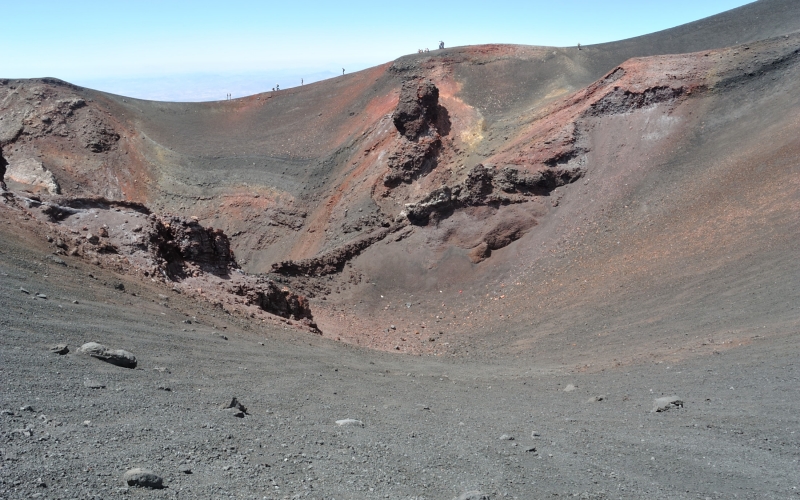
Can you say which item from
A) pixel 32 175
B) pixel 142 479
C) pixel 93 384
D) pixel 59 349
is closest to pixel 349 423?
pixel 93 384

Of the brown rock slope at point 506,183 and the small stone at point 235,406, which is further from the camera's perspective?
the brown rock slope at point 506,183

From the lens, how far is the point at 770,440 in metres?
7.28

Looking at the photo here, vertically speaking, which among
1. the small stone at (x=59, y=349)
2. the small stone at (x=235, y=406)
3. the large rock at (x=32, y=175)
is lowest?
the small stone at (x=235, y=406)

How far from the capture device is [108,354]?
24.0 ft

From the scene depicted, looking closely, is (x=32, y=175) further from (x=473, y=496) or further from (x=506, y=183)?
(x=473, y=496)

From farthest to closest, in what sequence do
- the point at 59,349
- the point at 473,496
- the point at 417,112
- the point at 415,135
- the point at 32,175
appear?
the point at 32,175 → the point at 417,112 → the point at 415,135 → the point at 59,349 → the point at 473,496

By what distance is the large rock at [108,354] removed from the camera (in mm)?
7273

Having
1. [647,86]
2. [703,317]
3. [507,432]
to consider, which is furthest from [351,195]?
[507,432]

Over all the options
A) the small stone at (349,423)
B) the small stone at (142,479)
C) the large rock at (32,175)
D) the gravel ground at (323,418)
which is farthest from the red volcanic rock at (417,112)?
the small stone at (142,479)

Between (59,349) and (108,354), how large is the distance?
52 cm

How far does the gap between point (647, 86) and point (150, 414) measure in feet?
72.0

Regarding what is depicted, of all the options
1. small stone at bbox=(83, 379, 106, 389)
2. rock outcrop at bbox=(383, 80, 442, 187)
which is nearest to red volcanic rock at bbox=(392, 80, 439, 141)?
rock outcrop at bbox=(383, 80, 442, 187)

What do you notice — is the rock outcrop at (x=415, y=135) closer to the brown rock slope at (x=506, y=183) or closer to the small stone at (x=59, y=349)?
the brown rock slope at (x=506, y=183)

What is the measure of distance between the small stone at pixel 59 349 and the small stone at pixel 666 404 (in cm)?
764
